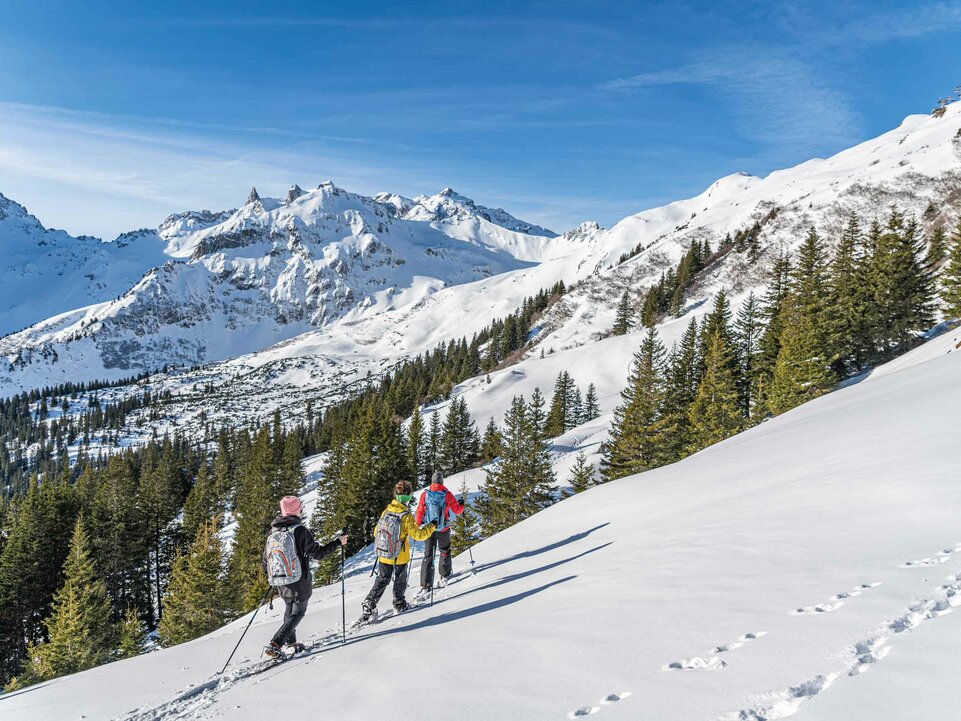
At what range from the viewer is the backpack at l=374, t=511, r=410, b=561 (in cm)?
1031

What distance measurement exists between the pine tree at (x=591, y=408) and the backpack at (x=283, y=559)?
61729 millimetres

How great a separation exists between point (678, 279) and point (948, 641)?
10213 centimetres

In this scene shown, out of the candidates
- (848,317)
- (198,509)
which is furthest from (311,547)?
(198,509)

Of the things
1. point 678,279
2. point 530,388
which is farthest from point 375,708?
point 678,279

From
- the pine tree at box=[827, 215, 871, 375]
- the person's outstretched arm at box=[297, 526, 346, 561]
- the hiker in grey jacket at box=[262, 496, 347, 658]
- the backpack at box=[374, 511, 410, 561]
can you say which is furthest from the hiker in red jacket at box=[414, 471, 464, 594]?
the pine tree at box=[827, 215, 871, 375]

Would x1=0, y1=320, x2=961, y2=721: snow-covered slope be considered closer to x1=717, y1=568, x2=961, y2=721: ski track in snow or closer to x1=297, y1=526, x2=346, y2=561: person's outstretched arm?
x1=717, y1=568, x2=961, y2=721: ski track in snow

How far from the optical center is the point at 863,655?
4.11 metres

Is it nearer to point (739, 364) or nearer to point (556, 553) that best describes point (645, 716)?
point (556, 553)

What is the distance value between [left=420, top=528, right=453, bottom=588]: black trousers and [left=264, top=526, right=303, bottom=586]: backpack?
377cm

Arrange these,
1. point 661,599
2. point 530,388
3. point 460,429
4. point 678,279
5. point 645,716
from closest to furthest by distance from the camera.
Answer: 1. point 645,716
2. point 661,599
3. point 460,429
4. point 530,388
5. point 678,279

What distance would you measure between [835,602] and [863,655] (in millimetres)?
1267

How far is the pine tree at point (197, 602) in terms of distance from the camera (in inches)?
1067

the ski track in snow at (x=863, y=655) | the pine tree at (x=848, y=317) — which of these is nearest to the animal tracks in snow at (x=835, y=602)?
the ski track in snow at (x=863, y=655)

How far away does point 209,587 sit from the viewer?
28234mm
